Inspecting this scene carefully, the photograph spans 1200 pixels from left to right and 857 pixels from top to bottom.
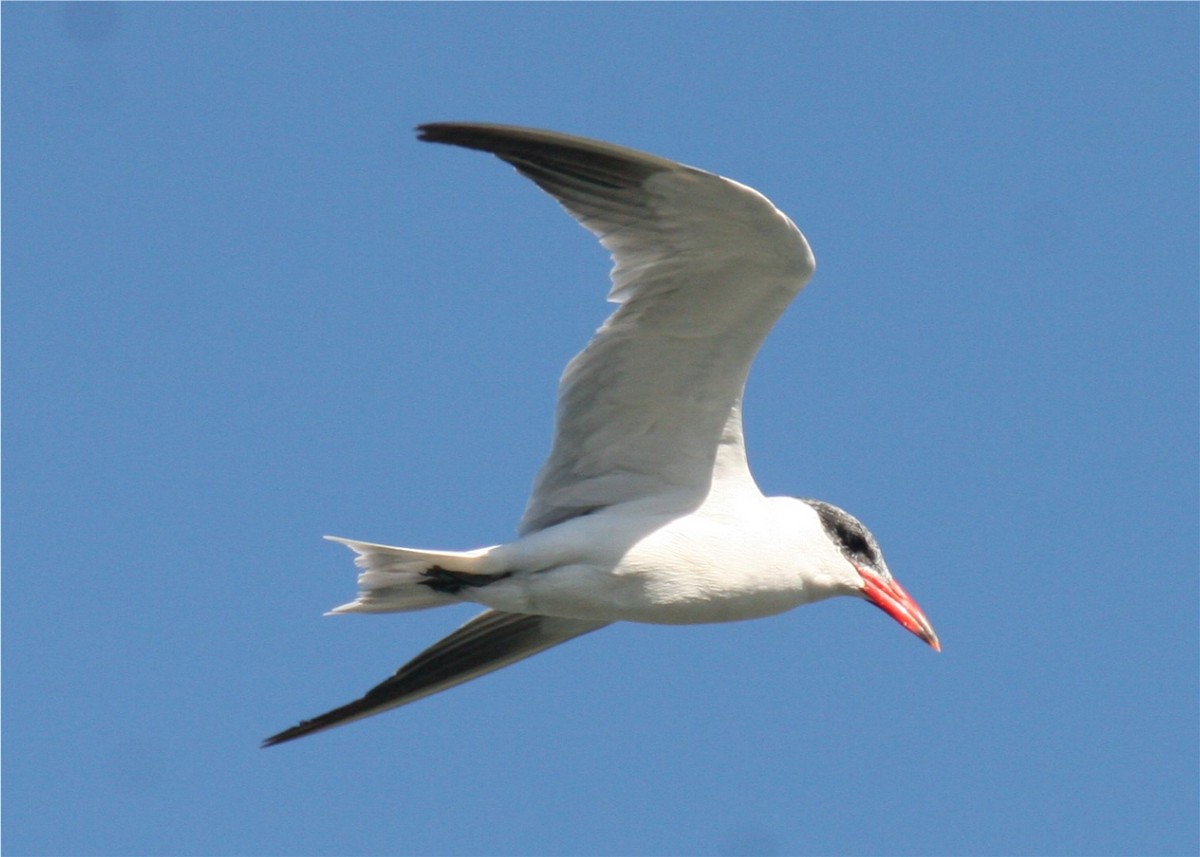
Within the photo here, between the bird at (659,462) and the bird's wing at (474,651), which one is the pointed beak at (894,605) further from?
the bird's wing at (474,651)

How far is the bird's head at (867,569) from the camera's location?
33.6 ft

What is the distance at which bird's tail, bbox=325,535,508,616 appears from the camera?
31.3ft

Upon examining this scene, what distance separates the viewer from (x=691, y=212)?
8.94m

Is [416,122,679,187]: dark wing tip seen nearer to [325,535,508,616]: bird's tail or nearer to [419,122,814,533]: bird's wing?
[419,122,814,533]: bird's wing

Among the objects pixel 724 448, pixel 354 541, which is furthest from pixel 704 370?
pixel 354 541

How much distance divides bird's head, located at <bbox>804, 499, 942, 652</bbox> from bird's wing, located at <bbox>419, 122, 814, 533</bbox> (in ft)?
1.82

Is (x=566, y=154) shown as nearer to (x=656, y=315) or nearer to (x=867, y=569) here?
(x=656, y=315)

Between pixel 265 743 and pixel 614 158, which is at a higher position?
pixel 614 158

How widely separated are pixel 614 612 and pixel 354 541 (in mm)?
1246

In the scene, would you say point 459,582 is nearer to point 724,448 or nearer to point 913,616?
point 724,448

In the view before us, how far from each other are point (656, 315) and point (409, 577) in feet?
5.58

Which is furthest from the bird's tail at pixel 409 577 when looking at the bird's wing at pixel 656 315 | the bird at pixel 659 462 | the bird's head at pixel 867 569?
the bird's head at pixel 867 569

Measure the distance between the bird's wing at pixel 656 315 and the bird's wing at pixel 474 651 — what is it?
931 millimetres

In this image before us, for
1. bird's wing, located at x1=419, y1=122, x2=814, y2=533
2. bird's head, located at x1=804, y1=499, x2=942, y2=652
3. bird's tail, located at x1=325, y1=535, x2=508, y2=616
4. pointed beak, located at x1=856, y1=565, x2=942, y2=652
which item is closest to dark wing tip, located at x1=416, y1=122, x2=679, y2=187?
bird's wing, located at x1=419, y1=122, x2=814, y2=533
